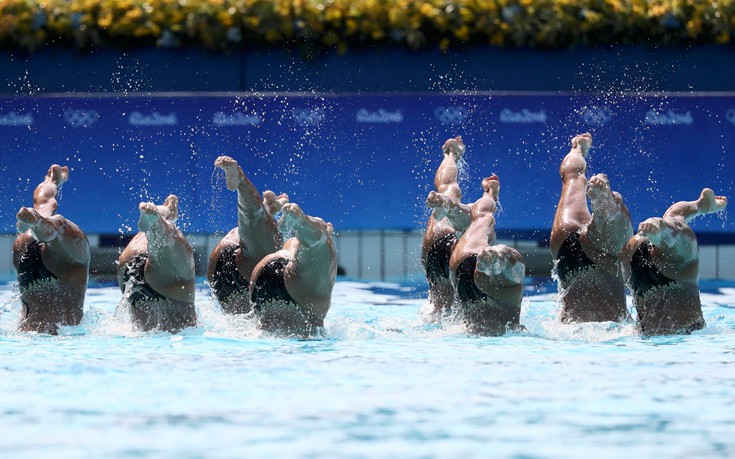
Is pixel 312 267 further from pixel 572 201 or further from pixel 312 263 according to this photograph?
pixel 572 201

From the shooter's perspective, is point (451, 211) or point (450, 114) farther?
point (450, 114)

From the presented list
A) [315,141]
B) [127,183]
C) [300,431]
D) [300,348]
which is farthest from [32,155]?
[300,431]

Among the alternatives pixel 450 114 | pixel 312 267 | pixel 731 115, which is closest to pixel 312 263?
pixel 312 267

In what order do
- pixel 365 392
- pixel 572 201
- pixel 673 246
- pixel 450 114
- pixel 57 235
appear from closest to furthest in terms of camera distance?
1. pixel 365 392
2. pixel 673 246
3. pixel 57 235
4. pixel 572 201
5. pixel 450 114

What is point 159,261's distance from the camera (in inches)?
323

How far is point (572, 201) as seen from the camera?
29.7 feet

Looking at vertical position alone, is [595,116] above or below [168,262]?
above

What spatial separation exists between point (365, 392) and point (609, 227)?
3044 millimetres

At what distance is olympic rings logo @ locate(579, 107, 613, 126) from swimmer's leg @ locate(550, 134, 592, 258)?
3.71 metres

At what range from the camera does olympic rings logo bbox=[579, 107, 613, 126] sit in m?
13.2

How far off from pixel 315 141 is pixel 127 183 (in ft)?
6.06

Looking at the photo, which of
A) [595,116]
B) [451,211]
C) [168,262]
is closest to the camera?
[168,262]

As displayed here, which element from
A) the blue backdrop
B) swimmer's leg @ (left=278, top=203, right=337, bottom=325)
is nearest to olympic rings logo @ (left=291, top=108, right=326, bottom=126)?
the blue backdrop

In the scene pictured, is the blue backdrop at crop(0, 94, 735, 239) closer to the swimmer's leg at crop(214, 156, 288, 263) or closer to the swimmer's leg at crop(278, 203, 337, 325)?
the swimmer's leg at crop(214, 156, 288, 263)
